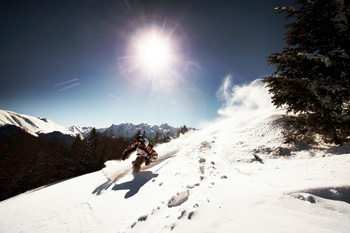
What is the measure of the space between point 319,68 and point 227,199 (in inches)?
255

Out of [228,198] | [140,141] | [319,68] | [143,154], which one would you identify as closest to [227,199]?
[228,198]

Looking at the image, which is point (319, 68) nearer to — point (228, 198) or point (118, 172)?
point (228, 198)

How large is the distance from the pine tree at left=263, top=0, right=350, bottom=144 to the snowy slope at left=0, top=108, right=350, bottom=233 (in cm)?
129

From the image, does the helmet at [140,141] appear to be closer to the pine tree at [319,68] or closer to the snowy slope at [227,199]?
the snowy slope at [227,199]

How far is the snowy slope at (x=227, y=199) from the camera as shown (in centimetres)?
219

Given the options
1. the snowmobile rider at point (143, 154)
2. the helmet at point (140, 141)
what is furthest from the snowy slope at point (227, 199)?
the helmet at point (140, 141)

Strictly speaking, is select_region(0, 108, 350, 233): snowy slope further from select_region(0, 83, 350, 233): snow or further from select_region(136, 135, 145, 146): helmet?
select_region(136, 135, 145, 146): helmet

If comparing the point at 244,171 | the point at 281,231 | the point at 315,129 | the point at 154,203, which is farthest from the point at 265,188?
the point at 315,129

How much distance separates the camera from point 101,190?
19.4 feet

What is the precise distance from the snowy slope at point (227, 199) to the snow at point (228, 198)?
10 millimetres

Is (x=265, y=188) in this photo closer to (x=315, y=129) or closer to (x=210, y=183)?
(x=210, y=183)

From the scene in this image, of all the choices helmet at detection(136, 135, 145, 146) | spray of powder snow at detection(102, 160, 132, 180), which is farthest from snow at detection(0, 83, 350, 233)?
helmet at detection(136, 135, 145, 146)

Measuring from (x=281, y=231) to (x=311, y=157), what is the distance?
4796 mm

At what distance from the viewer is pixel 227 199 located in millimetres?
2936
